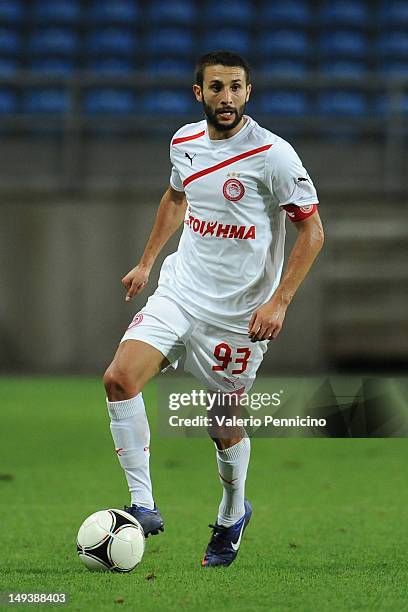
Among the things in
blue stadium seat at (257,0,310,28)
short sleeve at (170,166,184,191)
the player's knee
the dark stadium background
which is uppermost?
short sleeve at (170,166,184,191)

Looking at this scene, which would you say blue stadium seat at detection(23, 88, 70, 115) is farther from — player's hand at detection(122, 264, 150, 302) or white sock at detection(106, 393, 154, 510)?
white sock at detection(106, 393, 154, 510)

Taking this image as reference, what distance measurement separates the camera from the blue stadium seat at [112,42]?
15.3 metres

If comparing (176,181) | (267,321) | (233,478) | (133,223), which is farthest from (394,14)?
(267,321)

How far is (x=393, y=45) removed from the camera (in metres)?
15.1

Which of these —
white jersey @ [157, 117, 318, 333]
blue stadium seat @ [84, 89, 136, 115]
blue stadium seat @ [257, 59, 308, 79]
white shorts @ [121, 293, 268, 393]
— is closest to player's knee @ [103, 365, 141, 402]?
white shorts @ [121, 293, 268, 393]

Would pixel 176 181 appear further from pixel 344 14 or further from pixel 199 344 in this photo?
pixel 344 14

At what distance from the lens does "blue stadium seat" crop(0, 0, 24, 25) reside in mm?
Result: 15484

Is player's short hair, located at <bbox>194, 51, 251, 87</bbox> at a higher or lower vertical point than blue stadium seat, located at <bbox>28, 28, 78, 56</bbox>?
higher

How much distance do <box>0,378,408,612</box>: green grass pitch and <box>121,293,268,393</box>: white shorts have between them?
29.8 inches

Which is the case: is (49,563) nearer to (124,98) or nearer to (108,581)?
(108,581)

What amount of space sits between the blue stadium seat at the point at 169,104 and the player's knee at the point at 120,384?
900 centimetres

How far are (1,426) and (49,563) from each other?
16.1ft

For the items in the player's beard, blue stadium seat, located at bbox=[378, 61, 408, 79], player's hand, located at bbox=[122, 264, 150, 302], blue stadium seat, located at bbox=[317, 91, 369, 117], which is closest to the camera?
the player's beard

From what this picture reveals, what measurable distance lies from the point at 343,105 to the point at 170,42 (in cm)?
262
